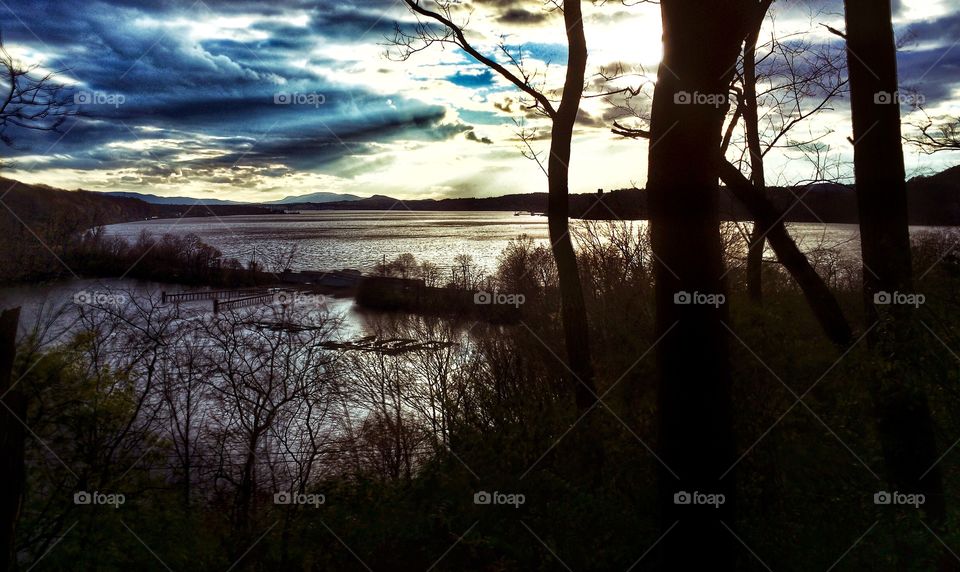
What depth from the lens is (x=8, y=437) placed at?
3.17 meters

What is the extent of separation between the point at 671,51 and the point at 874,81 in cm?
381

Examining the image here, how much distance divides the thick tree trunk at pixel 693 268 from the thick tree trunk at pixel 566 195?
3401mm

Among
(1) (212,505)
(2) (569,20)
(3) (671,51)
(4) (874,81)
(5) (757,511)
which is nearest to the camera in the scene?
(3) (671,51)

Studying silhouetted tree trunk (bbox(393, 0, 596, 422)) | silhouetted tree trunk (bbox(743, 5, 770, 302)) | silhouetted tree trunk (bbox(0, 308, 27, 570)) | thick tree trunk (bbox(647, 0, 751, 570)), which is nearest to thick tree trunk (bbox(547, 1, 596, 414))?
silhouetted tree trunk (bbox(393, 0, 596, 422))

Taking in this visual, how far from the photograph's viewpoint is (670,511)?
402 centimetres

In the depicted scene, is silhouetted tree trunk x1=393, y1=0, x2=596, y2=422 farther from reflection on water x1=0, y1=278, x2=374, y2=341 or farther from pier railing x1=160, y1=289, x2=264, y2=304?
pier railing x1=160, y1=289, x2=264, y2=304

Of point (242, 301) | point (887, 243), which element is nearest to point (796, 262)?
point (887, 243)

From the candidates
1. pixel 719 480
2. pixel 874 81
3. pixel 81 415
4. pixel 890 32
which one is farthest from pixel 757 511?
pixel 81 415

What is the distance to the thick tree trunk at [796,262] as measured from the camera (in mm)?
6758

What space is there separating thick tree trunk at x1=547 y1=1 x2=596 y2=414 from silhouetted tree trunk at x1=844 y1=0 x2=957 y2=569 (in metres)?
3.04

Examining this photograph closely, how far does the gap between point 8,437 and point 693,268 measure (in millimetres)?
4169

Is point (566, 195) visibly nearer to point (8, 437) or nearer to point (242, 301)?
point (8, 437)

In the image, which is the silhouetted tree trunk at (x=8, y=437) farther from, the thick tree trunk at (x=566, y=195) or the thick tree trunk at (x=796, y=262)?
the thick tree trunk at (x=796, y=262)

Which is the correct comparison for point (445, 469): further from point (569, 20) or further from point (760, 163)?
point (760, 163)
